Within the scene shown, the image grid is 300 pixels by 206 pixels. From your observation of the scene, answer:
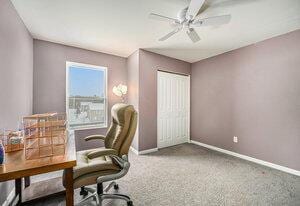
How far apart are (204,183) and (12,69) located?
303 centimetres

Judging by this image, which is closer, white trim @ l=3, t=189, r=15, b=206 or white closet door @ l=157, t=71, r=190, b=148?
white trim @ l=3, t=189, r=15, b=206

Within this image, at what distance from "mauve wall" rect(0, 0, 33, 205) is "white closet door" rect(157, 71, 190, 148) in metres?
2.61

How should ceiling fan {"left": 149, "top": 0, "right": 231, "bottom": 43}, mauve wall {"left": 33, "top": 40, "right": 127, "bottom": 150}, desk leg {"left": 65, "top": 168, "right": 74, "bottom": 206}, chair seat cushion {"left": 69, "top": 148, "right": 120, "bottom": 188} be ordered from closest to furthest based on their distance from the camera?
1. desk leg {"left": 65, "top": 168, "right": 74, "bottom": 206}
2. chair seat cushion {"left": 69, "top": 148, "right": 120, "bottom": 188}
3. ceiling fan {"left": 149, "top": 0, "right": 231, "bottom": 43}
4. mauve wall {"left": 33, "top": 40, "right": 127, "bottom": 150}

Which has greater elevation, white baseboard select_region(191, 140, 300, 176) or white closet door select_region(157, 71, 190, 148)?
white closet door select_region(157, 71, 190, 148)

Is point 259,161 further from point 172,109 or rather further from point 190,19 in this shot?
point 190,19

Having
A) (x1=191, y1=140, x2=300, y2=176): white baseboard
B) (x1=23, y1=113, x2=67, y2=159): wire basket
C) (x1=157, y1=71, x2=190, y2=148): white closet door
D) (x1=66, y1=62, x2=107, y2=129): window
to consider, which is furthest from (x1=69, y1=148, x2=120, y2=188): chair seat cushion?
(x1=191, y1=140, x2=300, y2=176): white baseboard

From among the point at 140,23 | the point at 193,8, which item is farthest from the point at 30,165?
the point at 140,23

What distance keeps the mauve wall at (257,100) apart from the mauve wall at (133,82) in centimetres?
187

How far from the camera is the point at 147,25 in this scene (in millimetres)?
2250

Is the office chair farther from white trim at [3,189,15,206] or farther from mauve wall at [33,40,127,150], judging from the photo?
mauve wall at [33,40,127,150]

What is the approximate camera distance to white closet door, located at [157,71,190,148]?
143 inches

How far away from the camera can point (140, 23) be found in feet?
7.20

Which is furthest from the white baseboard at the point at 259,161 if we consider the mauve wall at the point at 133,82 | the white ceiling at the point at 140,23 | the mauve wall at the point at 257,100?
the white ceiling at the point at 140,23

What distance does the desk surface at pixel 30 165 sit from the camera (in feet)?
2.89
